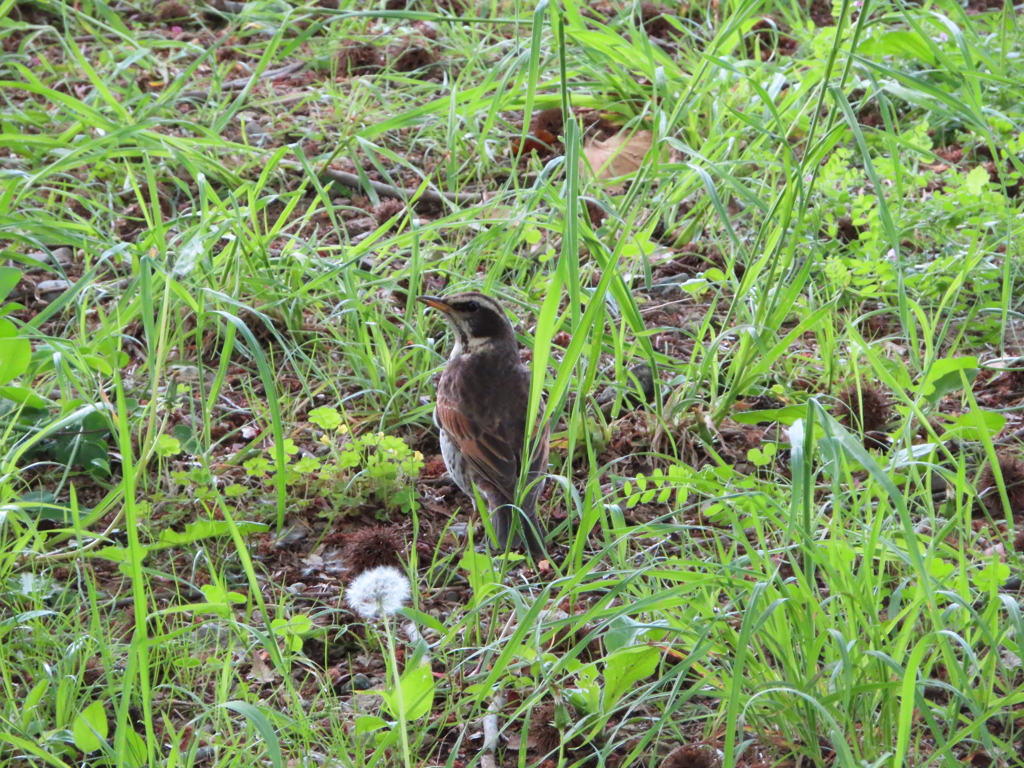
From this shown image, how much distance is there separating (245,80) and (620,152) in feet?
8.88

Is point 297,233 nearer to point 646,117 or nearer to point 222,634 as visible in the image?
point 646,117

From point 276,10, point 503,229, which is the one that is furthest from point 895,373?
point 276,10

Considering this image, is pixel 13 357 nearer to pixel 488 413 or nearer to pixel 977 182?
pixel 488 413

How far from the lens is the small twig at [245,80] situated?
738 centimetres

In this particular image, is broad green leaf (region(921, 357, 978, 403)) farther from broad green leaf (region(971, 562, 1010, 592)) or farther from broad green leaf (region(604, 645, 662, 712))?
broad green leaf (region(604, 645, 662, 712))

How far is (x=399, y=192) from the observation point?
20.9 ft

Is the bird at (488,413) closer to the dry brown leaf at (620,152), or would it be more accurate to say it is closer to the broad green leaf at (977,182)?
the dry brown leaf at (620,152)

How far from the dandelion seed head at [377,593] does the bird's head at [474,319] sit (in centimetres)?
134

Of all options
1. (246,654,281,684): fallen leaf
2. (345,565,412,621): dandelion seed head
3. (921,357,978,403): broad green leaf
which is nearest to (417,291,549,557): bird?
(345,565,412,621): dandelion seed head

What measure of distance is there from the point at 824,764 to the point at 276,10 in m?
6.59

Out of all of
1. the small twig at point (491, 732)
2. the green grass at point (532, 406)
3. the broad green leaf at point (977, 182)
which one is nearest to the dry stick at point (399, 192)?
the green grass at point (532, 406)

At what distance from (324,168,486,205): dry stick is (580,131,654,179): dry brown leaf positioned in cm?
68

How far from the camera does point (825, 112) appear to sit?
284 inches

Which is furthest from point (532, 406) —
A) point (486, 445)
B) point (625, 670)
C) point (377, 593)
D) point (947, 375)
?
point (947, 375)
